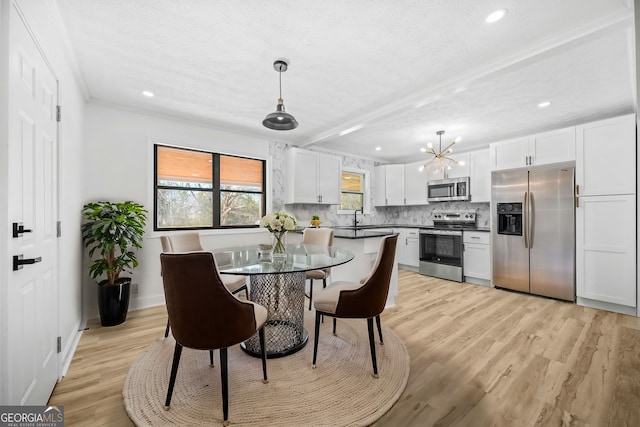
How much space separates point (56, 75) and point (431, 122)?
3.99 m

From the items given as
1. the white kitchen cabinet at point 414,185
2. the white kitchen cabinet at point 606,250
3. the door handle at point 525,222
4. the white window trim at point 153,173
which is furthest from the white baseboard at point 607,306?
the white window trim at point 153,173

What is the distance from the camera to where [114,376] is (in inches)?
76.9

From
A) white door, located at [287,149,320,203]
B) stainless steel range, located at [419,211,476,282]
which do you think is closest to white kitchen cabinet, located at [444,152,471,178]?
stainless steel range, located at [419,211,476,282]

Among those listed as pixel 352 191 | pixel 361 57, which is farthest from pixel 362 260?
pixel 352 191

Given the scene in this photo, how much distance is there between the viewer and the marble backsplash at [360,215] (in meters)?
4.65

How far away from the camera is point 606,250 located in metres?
3.26

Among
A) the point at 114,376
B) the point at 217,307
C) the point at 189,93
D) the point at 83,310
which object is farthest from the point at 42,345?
the point at 189,93

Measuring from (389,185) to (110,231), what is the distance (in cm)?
510

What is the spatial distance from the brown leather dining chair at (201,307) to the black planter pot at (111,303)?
1.74m

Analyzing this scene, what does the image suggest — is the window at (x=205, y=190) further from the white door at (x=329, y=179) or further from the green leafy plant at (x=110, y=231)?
the white door at (x=329, y=179)

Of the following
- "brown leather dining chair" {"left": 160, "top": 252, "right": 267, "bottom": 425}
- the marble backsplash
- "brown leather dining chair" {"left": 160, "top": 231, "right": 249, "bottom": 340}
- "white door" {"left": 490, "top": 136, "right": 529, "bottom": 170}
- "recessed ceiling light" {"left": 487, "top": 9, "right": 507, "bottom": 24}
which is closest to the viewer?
"brown leather dining chair" {"left": 160, "top": 252, "right": 267, "bottom": 425}

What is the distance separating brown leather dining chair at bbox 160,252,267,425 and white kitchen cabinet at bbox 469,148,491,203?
4.68 metres

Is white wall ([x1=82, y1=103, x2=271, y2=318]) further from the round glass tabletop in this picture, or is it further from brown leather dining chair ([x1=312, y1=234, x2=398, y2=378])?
brown leather dining chair ([x1=312, y1=234, x2=398, y2=378])

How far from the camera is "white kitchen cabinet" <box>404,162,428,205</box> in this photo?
5.67 m
